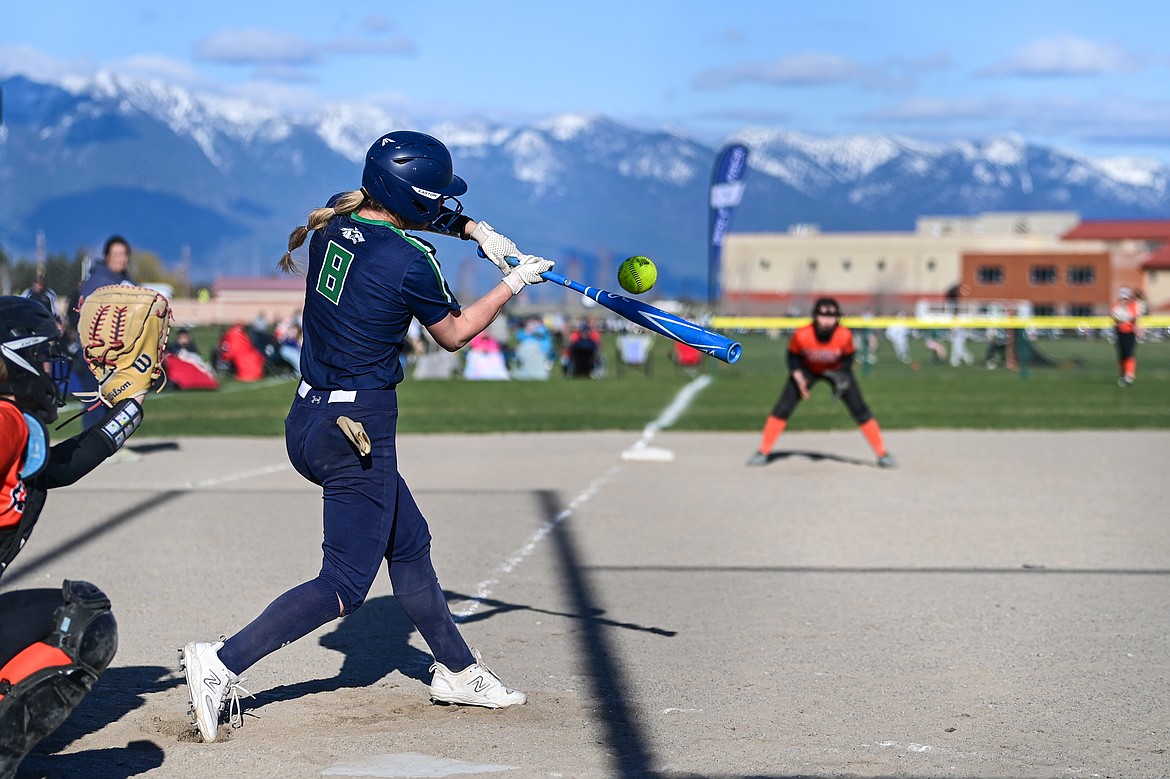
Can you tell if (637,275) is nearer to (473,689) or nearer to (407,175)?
(407,175)

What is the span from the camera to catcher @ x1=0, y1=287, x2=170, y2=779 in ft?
13.0


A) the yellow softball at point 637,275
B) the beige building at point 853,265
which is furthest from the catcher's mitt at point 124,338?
the beige building at point 853,265

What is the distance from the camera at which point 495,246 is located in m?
5.16

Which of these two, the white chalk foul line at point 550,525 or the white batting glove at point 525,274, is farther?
the white chalk foul line at point 550,525

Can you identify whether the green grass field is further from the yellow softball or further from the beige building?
the beige building

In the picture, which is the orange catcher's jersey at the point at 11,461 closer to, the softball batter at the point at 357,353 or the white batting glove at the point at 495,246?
the softball batter at the point at 357,353

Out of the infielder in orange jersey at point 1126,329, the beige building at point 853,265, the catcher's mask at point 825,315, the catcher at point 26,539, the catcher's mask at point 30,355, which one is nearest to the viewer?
the catcher at point 26,539

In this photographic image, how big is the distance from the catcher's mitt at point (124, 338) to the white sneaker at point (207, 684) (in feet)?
3.32

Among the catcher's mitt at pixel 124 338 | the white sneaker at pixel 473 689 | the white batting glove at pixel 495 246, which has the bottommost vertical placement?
the white sneaker at pixel 473 689

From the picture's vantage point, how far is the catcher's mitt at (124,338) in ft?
18.0

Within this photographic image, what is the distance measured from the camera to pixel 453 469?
44.1 ft

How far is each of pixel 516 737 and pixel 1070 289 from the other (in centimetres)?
12020

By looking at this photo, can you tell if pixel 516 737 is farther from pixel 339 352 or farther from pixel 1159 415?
pixel 1159 415

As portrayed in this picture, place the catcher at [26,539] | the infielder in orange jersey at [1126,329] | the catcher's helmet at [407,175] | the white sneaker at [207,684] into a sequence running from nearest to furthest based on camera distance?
the catcher at [26,539] < the white sneaker at [207,684] < the catcher's helmet at [407,175] < the infielder in orange jersey at [1126,329]
